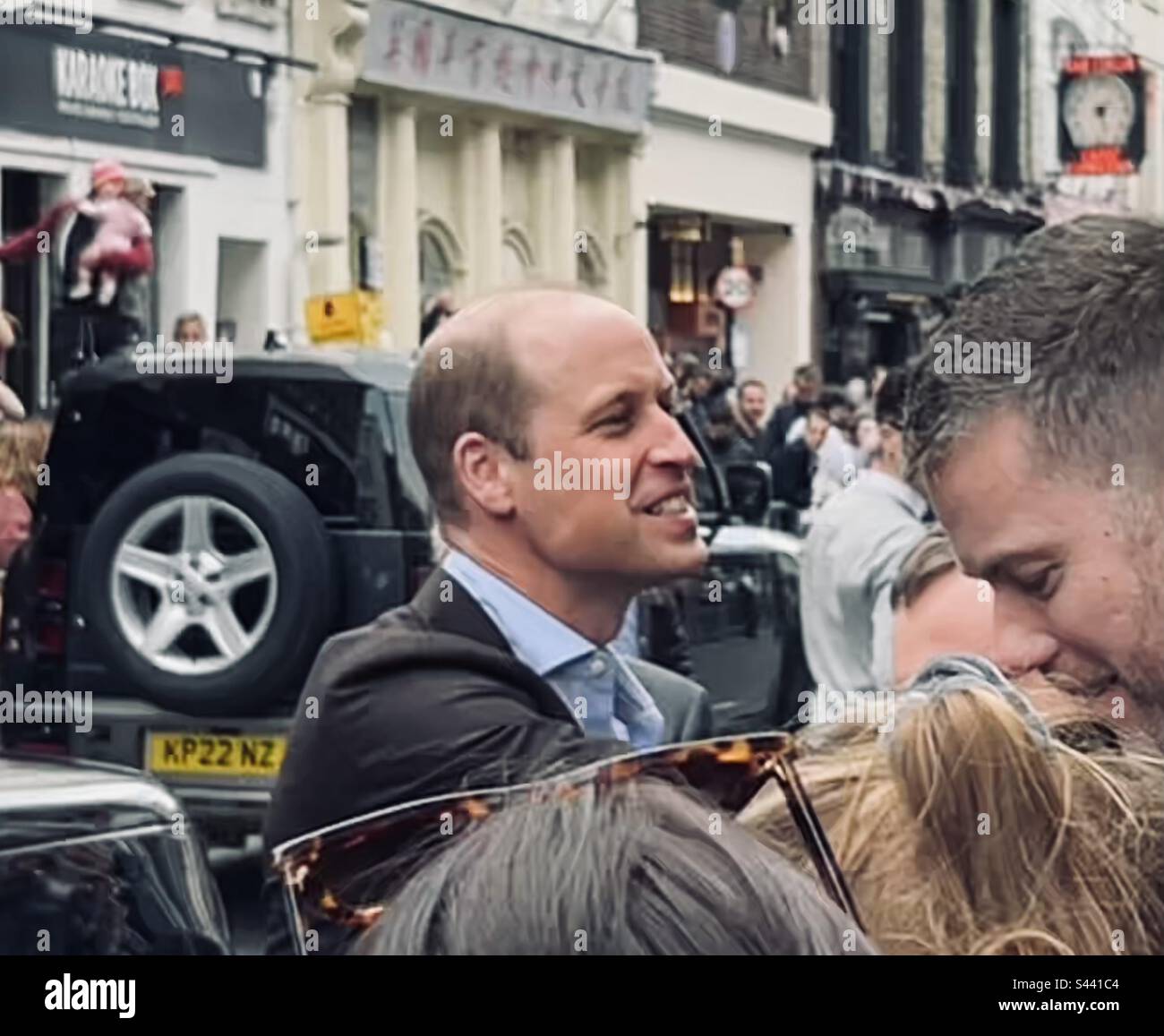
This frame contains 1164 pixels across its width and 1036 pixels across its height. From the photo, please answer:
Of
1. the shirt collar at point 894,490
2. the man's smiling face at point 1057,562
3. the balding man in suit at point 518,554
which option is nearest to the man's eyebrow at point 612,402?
the balding man in suit at point 518,554

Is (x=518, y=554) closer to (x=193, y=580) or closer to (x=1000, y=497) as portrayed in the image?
(x=1000, y=497)

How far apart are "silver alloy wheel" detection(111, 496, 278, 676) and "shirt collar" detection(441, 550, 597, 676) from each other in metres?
2.40

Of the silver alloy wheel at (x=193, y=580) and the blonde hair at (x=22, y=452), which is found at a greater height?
the blonde hair at (x=22, y=452)

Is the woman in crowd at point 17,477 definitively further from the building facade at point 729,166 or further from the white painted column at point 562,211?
the building facade at point 729,166

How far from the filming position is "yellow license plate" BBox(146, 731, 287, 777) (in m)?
4.24

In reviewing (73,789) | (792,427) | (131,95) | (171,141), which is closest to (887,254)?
(792,427)

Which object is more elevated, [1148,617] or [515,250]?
[515,250]

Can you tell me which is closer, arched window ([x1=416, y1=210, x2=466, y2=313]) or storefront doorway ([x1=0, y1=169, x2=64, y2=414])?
storefront doorway ([x1=0, y1=169, x2=64, y2=414])

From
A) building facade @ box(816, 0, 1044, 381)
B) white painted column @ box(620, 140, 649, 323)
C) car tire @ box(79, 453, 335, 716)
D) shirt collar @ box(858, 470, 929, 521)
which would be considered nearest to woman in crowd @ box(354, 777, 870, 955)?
shirt collar @ box(858, 470, 929, 521)

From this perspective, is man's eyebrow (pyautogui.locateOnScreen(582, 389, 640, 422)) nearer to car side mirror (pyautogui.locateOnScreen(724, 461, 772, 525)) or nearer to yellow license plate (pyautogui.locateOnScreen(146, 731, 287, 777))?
yellow license plate (pyautogui.locateOnScreen(146, 731, 287, 777))

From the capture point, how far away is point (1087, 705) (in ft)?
4.28

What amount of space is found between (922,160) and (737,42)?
339 mm

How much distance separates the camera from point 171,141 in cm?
620

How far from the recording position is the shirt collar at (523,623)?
66.2 inches
